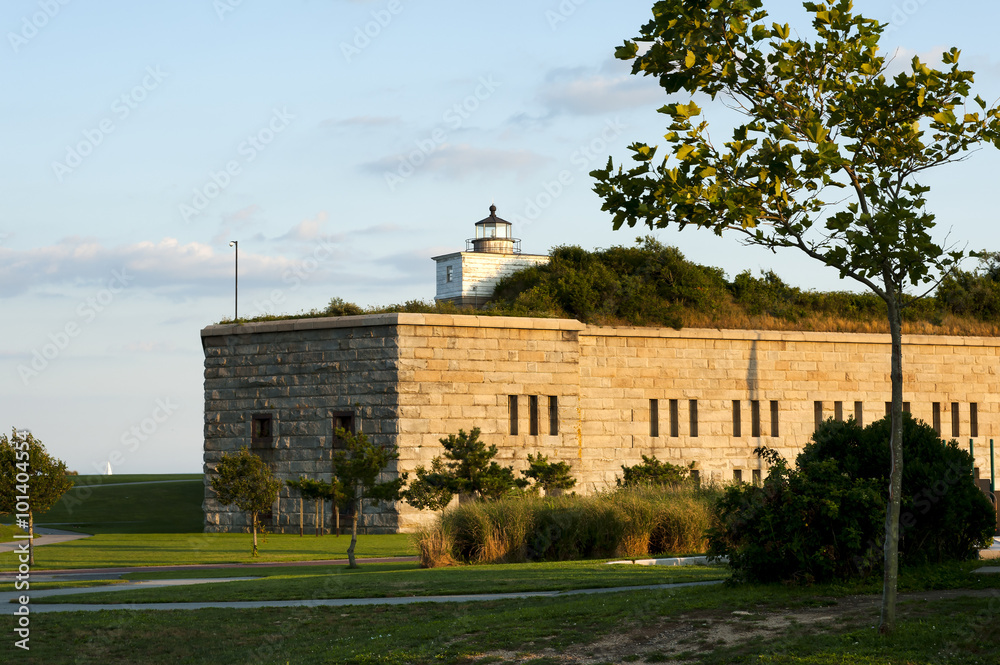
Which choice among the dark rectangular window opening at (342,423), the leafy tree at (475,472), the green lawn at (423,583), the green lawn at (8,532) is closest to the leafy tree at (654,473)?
the leafy tree at (475,472)

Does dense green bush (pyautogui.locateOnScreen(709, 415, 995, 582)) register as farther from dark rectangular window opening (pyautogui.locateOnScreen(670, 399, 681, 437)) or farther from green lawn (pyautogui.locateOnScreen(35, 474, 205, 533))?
green lawn (pyautogui.locateOnScreen(35, 474, 205, 533))

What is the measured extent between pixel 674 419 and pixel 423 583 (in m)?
21.8

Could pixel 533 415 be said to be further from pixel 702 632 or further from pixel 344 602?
pixel 702 632

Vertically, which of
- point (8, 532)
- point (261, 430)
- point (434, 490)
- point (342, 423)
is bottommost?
point (8, 532)

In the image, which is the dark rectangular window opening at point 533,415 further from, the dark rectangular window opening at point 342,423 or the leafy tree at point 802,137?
the leafy tree at point 802,137

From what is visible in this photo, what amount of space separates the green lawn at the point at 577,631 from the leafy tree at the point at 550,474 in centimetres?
1740

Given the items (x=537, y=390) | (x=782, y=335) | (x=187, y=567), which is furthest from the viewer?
(x=782, y=335)

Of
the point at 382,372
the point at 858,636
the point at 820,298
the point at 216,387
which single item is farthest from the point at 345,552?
the point at 820,298

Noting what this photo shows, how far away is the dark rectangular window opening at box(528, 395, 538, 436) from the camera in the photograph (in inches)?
1344

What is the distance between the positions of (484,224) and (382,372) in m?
36.2

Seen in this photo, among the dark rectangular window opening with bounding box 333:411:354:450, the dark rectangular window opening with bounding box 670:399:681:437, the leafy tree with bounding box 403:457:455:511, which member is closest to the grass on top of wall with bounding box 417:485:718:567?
the leafy tree with bounding box 403:457:455:511

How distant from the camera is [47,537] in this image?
33156 millimetres

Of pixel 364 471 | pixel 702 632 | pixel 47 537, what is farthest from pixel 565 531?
pixel 47 537

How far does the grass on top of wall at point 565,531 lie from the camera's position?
21.3m
